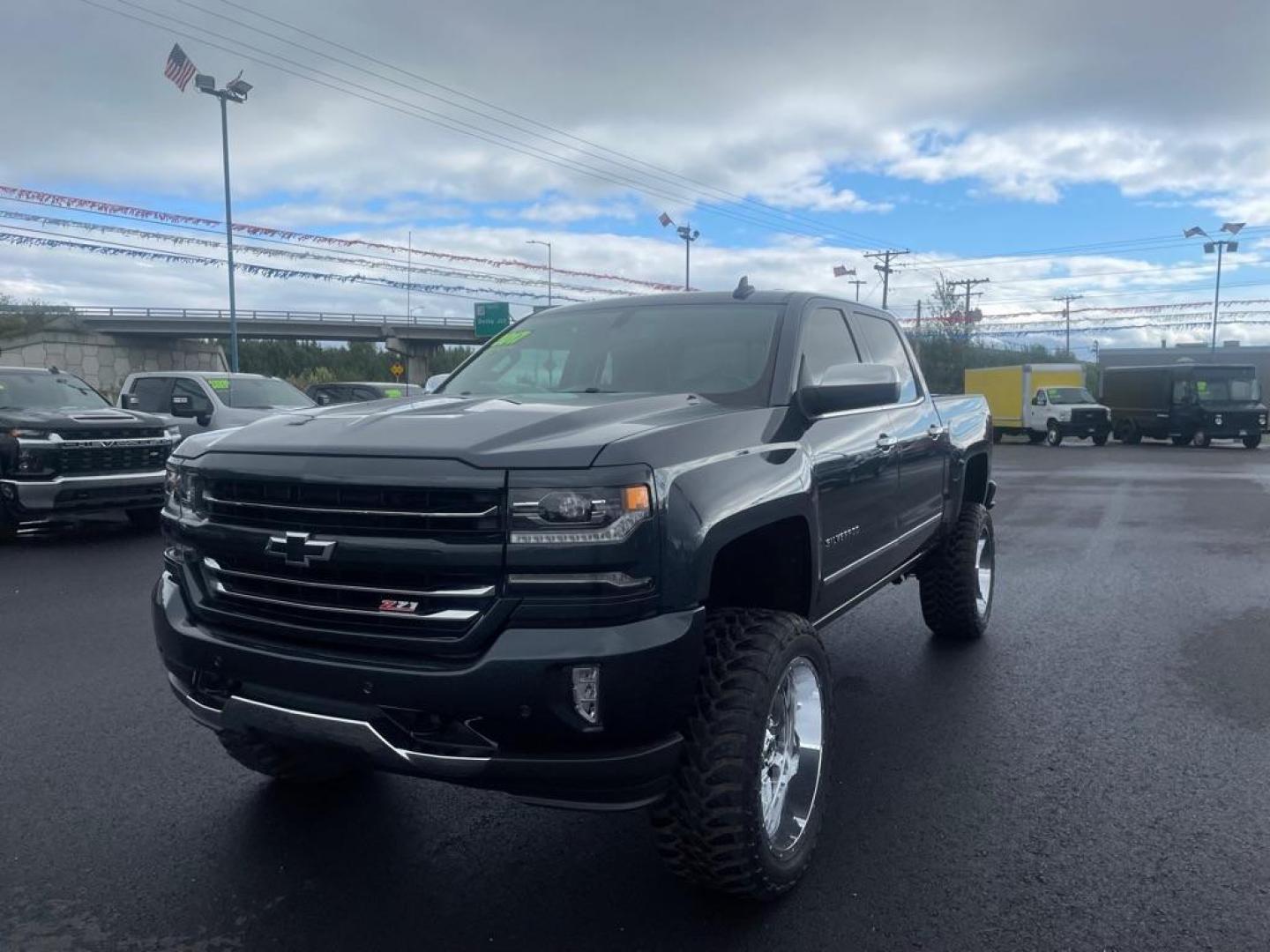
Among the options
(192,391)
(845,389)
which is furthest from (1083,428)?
(845,389)

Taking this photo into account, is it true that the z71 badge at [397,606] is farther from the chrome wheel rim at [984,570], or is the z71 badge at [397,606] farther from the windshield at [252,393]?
the windshield at [252,393]

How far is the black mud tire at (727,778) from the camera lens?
2.79 m

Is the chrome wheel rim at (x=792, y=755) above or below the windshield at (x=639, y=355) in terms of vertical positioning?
below

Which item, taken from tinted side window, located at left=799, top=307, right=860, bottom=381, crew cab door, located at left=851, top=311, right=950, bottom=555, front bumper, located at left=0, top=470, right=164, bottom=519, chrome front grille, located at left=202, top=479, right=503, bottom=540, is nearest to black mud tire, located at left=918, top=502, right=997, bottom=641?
crew cab door, located at left=851, top=311, right=950, bottom=555

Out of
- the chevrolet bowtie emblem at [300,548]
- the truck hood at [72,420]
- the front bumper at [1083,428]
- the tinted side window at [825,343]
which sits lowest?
the front bumper at [1083,428]

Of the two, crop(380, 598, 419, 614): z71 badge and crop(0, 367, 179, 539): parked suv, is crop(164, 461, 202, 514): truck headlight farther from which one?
crop(0, 367, 179, 539): parked suv

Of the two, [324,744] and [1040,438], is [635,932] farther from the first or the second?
[1040,438]

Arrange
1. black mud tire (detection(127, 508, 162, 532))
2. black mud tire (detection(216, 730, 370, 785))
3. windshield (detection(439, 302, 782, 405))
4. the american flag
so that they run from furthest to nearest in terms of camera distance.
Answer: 1. the american flag
2. black mud tire (detection(127, 508, 162, 532))
3. windshield (detection(439, 302, 782, 405))
4. black mud tire (detection(216, 730, 370, 785))

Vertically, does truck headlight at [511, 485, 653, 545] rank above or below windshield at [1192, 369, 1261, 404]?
above

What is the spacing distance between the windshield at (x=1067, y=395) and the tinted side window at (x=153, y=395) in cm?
2676

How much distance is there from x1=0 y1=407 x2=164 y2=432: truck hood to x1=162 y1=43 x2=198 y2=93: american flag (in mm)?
20176

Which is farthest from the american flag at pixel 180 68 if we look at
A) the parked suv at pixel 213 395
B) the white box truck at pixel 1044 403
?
the white box truck at pixel 1044 403

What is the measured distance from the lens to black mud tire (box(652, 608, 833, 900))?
9.14 ft

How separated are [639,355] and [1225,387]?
30342 millimetres
